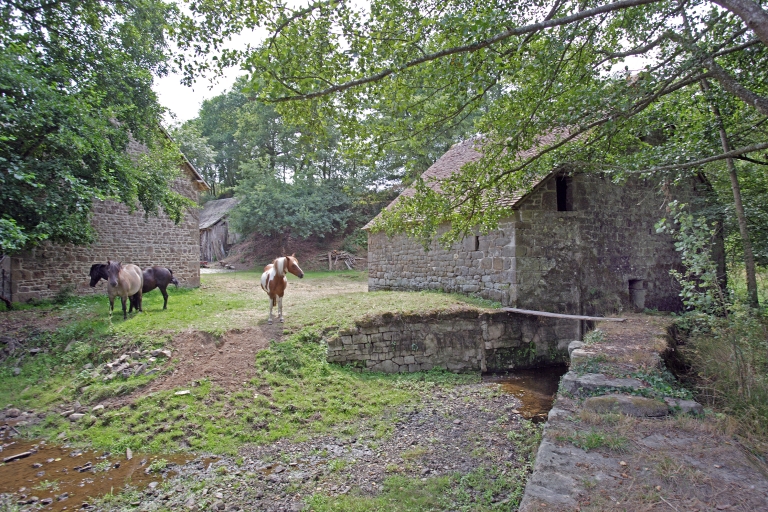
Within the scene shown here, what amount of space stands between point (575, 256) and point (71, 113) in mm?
11551

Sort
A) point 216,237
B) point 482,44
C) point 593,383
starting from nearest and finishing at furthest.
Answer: point 482,44 → point 593,383 → point 216,237

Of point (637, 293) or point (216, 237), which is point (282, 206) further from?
point (637, 293)

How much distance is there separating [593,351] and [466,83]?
4.31m

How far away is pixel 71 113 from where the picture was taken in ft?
24.6

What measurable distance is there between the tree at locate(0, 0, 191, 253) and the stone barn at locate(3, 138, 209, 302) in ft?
7.42

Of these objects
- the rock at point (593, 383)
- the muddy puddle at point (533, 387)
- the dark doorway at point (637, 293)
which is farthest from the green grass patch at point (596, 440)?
the dark doorway at point (637, 293)

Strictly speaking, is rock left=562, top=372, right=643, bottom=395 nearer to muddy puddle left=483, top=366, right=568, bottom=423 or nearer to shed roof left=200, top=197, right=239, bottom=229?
muddy puddle left=483, top=366, right=568, bottom=423

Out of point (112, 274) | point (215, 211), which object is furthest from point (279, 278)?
point (215, 211)

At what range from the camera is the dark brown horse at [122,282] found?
8625mm

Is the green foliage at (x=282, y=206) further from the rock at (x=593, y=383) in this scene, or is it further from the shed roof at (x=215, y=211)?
the rock at (x=593, y=383)

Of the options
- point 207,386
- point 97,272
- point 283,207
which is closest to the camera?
point 207,386

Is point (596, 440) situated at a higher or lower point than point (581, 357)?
lower

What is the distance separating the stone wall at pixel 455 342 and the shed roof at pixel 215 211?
23446mm

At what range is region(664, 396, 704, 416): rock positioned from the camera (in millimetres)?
3971
